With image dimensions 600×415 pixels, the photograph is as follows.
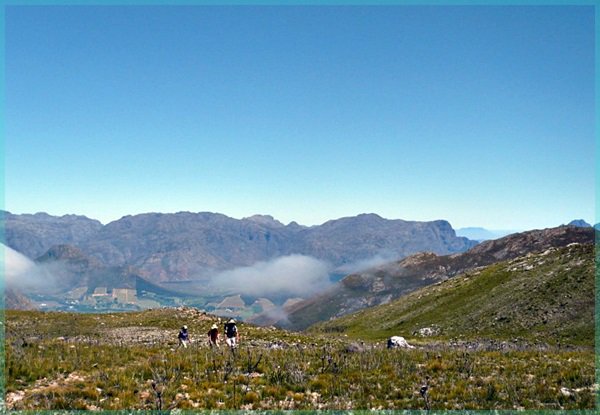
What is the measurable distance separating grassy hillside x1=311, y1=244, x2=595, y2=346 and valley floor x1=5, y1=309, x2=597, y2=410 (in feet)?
117

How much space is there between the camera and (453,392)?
18.6 m

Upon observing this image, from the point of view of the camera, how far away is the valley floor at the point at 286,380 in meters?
17.5

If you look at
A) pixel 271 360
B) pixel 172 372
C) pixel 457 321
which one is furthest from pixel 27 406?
pixel 457 321

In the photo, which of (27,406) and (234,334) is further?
(234,334)

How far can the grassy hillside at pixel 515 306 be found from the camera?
188 feet

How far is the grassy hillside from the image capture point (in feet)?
188

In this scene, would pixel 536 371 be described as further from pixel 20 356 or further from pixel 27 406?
pixel 20 356

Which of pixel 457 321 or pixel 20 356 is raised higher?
pixel 20 356

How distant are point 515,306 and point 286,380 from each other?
2234 inches

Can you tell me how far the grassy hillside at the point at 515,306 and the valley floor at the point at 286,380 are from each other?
3551cm

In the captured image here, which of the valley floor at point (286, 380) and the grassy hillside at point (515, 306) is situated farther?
the grassy hillside at point (515, 306)

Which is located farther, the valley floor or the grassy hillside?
the grassy hillside

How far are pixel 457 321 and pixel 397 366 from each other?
53.7m

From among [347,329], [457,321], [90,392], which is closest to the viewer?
[90,392]
